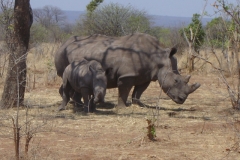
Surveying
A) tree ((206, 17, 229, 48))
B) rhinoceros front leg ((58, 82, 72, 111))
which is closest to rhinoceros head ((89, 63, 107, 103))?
rhinoceros front leg ((58, 82, 72, 111))

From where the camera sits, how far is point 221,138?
7.88 meters

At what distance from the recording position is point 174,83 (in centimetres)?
1102

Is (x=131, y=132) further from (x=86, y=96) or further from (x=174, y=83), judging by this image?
(x=174, y=83)

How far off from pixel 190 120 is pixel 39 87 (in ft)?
19.8

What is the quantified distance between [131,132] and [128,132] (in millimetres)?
50

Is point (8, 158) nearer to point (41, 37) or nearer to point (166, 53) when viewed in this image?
point (166, 53)

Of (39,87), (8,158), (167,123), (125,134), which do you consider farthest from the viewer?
(39,87)

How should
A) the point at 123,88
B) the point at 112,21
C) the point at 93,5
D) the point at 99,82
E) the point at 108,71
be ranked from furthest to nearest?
the point at 93,5 → the point at 112,21 → the point at 123,88 → the point at 108,71 → the point at 99,82

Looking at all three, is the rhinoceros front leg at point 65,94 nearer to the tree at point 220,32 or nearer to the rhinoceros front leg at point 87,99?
the rhinoceros front leg at point 87,99

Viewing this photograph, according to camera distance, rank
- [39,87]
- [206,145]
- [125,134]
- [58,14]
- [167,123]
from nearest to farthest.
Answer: [206,145] < [125,134] < [167,123] < [39,87] < [58,14]

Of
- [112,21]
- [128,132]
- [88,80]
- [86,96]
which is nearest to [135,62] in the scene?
[88,80]

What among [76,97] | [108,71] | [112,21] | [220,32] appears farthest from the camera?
[112,21]

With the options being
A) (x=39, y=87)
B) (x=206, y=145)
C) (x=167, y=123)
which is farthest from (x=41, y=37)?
(x=206, y=145)

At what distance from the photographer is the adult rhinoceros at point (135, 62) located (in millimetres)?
10867
